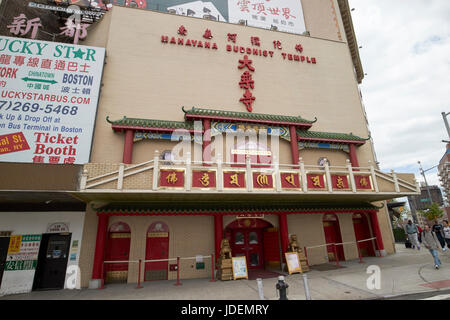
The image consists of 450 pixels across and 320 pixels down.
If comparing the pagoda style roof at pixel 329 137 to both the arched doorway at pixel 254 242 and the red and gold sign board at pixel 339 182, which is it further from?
the arched doorway at pixel 254 242

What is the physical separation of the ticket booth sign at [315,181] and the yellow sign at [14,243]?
14.3m

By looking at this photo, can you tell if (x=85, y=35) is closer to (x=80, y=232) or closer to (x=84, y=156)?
(x=84, y=156)

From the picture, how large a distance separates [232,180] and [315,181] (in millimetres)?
4356

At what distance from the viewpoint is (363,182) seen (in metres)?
12.6

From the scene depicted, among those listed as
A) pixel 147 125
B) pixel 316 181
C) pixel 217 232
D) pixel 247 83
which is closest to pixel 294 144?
pixel 316 181

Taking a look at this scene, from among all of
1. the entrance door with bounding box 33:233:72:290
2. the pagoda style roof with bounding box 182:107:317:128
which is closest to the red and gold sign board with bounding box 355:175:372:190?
the pagoda style roof with bounding box 182:107:317:128

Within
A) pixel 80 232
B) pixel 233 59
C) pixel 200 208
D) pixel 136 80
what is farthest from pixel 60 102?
pixel 233 59

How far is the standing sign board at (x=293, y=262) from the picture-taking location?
1183 cm

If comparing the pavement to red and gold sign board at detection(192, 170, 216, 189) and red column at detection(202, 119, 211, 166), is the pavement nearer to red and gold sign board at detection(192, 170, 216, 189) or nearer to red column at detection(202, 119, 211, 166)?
red and gold sign board at detection(192, 170, 216, 189)

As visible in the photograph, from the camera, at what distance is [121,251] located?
12.1 meters

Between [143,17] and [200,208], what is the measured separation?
47.9ft

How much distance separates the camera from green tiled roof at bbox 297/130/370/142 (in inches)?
622

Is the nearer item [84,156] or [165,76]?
[84,156]

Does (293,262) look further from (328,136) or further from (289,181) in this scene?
(328,136)
